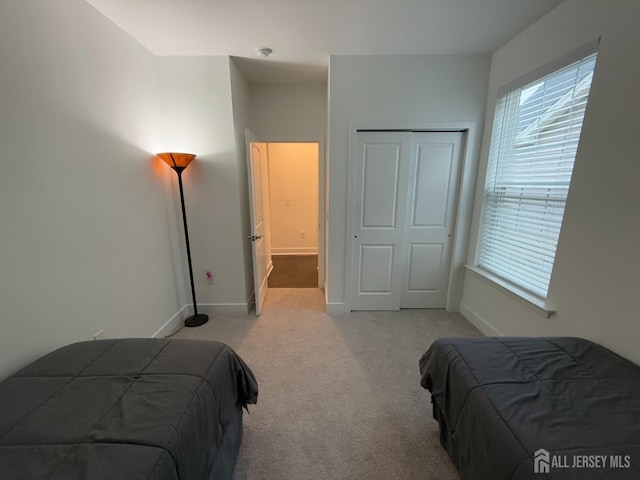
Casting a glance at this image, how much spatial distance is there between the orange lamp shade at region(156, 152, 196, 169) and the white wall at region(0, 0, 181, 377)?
0.51 feet

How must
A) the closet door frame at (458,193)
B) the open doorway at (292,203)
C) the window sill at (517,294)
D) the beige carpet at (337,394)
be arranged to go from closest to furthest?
the beige carpet at (337,394) → the window sill at (517,294) → the closet door frame at (458,193) → the open doorway at (292,203)

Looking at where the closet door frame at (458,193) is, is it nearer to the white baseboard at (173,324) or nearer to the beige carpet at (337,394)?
the beige carpet at (337,394)

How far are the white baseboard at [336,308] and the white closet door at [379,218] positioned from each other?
11cm

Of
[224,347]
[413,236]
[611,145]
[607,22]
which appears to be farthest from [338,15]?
[224,347]

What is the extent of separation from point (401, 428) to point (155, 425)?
1.39 meters

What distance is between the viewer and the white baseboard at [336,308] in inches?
118

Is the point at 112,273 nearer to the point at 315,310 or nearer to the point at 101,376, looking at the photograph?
the point at 101,376

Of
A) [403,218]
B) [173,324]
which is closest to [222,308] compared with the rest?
[173,324]

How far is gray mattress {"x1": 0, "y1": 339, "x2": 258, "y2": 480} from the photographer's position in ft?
2.51

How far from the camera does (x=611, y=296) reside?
1.46 m

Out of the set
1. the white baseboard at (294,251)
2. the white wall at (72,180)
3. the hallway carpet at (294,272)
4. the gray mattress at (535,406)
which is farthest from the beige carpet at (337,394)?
the white baseboard at (294,251)

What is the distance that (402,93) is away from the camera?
2.53 m

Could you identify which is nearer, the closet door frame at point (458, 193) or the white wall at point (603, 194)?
the white wall at point (603, 194)

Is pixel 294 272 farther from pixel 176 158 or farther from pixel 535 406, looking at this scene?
pixel 535 406
